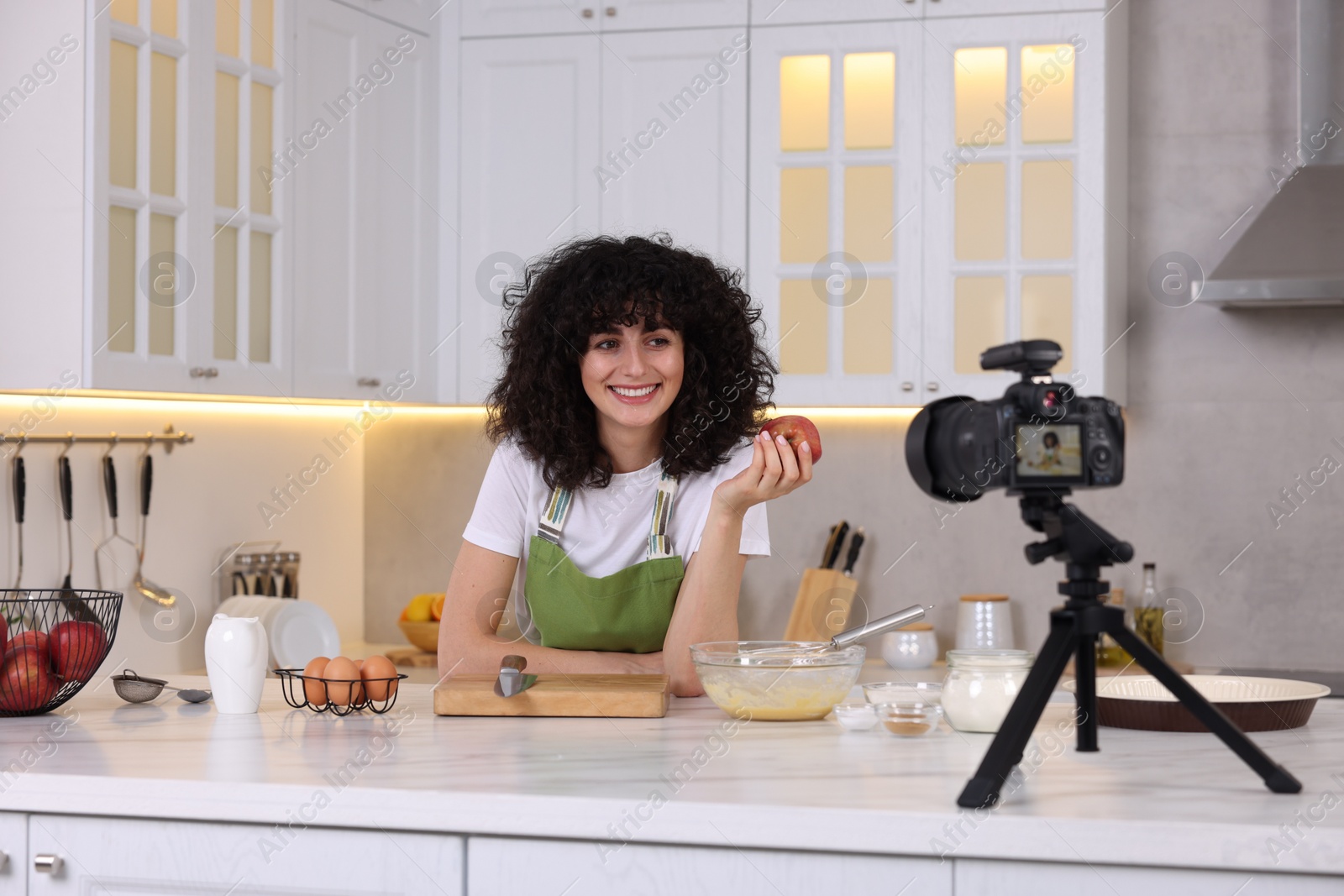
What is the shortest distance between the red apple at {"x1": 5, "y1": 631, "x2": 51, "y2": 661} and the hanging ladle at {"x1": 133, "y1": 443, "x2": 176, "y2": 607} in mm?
1153

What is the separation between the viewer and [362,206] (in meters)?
2.75

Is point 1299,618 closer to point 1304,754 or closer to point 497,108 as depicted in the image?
point 1304,754

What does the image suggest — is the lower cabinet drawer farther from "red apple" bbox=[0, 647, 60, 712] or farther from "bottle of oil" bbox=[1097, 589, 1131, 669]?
"bottle of oil" bbox=[1097, 589, 1131, 669]

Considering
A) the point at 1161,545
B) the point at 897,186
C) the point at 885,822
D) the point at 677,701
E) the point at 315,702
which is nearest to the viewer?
the point at 885,822

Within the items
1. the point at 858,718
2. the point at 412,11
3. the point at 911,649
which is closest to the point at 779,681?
the point at 858,718

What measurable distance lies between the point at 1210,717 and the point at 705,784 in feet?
1.38

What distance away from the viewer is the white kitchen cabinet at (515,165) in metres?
2.86

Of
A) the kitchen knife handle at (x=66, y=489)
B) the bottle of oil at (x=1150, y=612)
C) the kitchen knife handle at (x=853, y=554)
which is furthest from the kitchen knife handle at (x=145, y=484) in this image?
the bottle of oil at (x=1150, y=612)

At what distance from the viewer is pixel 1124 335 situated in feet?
9.72

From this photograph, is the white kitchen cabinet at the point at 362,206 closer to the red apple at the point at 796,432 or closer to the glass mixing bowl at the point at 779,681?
the red apple at the point at 796,432

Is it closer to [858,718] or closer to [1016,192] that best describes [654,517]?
[858,718]

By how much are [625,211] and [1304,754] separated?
1.94 meters

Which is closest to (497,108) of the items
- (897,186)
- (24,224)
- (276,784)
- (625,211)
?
(625,211)

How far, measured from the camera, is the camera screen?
103 cm
